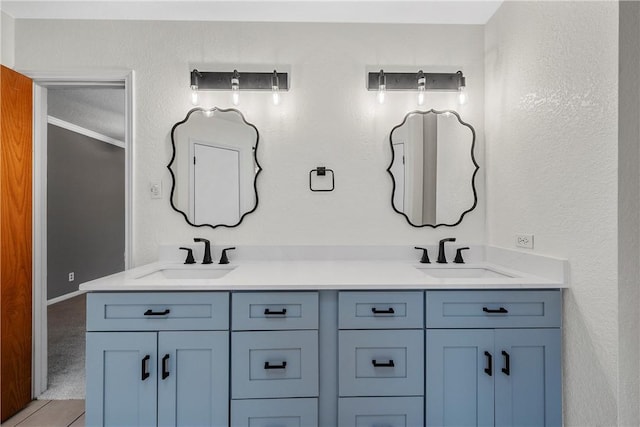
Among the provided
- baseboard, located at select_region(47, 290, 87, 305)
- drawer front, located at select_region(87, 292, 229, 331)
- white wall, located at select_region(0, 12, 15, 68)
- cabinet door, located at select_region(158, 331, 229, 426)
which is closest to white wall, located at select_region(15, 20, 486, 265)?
white wall, located at select_region(0, 12, 15, 68)

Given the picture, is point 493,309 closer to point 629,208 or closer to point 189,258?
point 629,208

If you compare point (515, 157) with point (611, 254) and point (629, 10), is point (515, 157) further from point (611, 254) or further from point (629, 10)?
point (629, 10)

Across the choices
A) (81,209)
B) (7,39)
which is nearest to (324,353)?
(7,39)

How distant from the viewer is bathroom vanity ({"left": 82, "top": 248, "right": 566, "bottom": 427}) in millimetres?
1331

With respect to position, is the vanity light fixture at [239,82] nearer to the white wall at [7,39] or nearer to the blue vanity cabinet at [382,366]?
the white wall at [7,39]

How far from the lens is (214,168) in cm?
197

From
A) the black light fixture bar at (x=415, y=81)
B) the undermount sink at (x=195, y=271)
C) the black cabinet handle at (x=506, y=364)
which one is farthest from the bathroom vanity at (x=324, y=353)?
the black light fixture bar at (x=415, y=81)

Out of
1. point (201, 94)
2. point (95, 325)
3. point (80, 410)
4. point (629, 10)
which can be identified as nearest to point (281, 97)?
point (201, 94)

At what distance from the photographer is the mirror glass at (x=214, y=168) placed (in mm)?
1961

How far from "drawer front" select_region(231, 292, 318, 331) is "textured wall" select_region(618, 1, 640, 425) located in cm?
98

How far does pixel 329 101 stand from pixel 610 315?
5.61 feet

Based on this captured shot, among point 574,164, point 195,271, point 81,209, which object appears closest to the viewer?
point 574,164

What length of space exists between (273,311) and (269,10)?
5.74ft

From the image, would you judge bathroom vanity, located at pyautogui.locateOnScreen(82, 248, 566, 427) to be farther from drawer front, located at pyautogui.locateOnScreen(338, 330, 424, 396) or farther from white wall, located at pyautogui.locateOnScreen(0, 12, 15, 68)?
white wall, located at pyautogui.locateOnScreen(0, 12, 15, 68)
